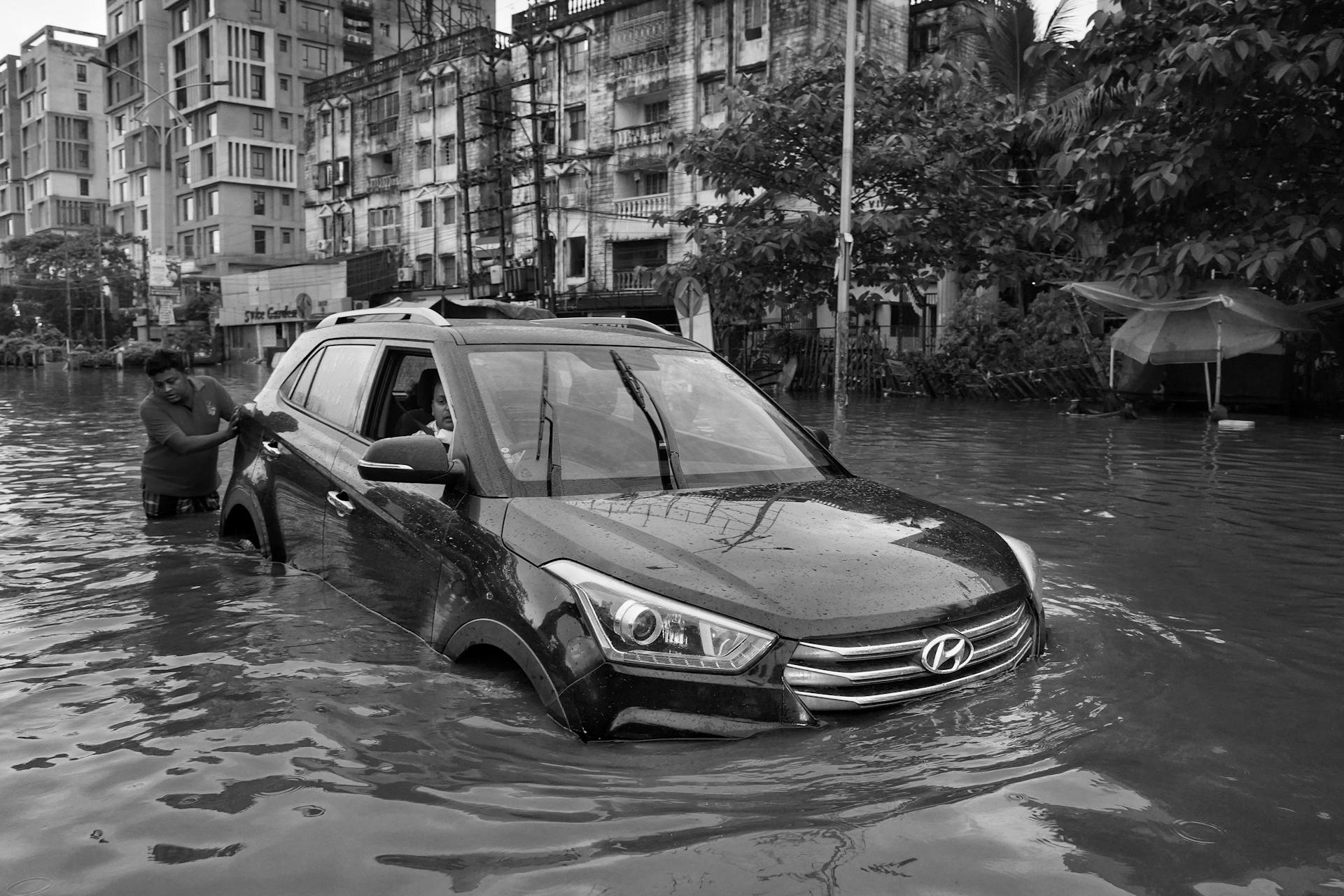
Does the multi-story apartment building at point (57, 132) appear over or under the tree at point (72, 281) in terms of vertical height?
over

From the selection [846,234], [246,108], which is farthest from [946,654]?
[246,108]

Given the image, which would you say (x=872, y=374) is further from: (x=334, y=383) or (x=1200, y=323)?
(x=334, y=383)

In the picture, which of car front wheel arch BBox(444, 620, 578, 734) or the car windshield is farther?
the car windshield

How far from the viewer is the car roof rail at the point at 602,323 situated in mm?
5141

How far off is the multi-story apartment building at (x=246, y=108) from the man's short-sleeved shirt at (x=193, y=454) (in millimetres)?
67657

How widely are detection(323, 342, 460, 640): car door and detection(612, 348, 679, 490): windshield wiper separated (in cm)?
77

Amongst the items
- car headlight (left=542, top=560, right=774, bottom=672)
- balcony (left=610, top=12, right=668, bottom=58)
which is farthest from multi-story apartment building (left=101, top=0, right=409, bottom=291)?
car headlight (left=542, top=560, right=774, bottom=672)

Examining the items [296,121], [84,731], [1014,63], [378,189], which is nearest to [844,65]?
[1014,63]

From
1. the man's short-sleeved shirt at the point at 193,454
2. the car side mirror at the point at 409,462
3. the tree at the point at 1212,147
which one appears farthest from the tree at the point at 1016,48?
the car side mirror at the point at 409,462

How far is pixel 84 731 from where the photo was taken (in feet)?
13.4

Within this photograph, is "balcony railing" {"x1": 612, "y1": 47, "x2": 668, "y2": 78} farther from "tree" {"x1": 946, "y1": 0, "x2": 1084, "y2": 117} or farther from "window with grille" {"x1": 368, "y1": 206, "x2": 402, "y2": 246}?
"window with grille" {"x1": 368, "y1": 206, "x2": 402, "y2": 246}

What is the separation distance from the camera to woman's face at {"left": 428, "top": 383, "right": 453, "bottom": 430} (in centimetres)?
466

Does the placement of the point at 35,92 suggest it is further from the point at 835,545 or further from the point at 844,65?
the point at 835,545

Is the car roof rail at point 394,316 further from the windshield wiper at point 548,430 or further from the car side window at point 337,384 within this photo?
the windshield wiper at point 548,430
